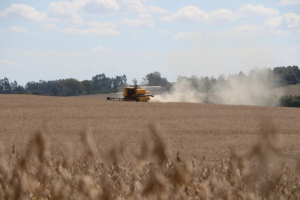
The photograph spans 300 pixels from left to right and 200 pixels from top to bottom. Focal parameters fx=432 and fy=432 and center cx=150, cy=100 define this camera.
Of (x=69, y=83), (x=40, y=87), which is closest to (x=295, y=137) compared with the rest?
(x=69, y=83)

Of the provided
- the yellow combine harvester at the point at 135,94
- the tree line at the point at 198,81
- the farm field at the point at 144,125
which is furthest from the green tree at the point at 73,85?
the farm field at the point at 144,125

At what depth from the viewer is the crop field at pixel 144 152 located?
257cm

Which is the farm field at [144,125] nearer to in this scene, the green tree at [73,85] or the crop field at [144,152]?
the crop field at [144,152]

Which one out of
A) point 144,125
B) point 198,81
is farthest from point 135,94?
point 198,81

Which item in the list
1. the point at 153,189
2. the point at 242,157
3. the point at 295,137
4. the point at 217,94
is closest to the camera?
the point at 153,189

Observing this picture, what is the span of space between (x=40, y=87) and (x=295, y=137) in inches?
5793

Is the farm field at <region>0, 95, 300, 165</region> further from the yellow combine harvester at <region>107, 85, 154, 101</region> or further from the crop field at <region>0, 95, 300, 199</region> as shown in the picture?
the yellow combine harvester at <region>107, 85, 154, 101</region>

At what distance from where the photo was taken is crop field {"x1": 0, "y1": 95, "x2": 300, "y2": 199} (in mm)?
2574

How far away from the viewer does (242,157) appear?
326 cm

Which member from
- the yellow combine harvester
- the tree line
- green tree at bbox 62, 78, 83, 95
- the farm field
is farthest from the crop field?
green tree at bbox 62, 78, 83, 95

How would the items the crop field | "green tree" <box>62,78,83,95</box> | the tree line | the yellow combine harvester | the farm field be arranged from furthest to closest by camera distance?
"green tree" <box>62,78,83,95</box>, the tree line, the yellow combine harvester, the farm field, the crop field

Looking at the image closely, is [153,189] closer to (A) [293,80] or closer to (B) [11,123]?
(B) [11,123]

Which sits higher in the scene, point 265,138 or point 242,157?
point 265,138

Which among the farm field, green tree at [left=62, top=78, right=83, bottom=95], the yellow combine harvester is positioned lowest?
the farm field
